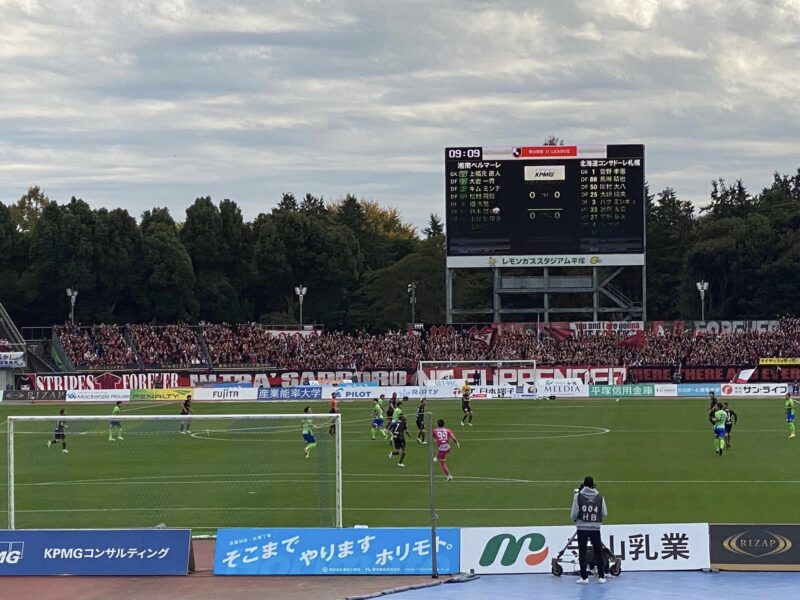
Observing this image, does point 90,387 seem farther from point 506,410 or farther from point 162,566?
point 162,566

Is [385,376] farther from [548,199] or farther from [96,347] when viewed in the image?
[96,347]

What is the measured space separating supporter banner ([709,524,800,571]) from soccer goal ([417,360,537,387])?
58847mm

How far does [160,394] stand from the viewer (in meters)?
79.1

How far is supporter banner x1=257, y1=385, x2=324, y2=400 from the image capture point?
7531 centimetres

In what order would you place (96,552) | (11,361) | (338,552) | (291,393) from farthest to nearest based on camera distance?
(11,361) → (291,393) → (96,552) → (338,552)

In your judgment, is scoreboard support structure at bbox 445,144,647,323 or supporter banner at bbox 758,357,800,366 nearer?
scoreboard support structure at bbox 445,144,647,323

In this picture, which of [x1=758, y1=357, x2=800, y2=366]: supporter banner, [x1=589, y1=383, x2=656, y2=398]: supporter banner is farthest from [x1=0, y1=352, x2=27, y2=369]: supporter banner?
[x1=758, y1=357, x2=800, y2=366]: supporter banner

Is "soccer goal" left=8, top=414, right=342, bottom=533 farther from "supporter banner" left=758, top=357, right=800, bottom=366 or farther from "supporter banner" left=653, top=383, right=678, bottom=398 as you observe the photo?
"supporter banner" left=758, top=357, right=800, bottom=366

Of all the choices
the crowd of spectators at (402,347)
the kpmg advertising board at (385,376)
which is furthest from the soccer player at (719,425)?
the crowd of spectators at (402,347)

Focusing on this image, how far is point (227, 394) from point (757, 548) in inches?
2246

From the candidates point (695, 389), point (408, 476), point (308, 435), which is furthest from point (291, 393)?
point (408, 476)

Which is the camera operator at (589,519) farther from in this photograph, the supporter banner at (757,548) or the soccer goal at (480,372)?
the soccer goal at (480,372)

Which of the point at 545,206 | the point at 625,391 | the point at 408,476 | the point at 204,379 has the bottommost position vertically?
the point at 408,476

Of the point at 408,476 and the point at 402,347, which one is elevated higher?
the point at 402,347
